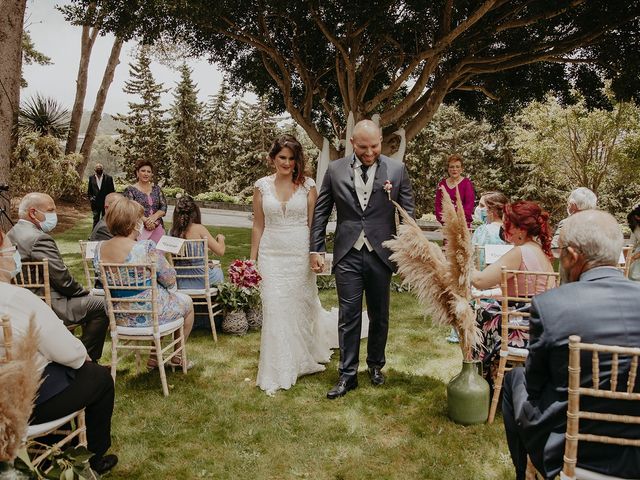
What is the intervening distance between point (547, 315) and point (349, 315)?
2.51 meters

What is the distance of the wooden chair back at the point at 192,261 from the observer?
6031 millimetres

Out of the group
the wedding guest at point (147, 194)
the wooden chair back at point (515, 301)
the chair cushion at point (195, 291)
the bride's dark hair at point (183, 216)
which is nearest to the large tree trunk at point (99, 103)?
the wedding guest at point (147, 194)

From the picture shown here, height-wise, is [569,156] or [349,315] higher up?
[569,156]

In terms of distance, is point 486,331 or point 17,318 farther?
point 486,331

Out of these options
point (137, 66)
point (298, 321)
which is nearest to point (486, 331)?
point (298, 321)

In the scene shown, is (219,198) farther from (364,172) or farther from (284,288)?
(364,172)

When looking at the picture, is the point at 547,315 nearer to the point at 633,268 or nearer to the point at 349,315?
the point at 349,315

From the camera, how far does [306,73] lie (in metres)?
12.3

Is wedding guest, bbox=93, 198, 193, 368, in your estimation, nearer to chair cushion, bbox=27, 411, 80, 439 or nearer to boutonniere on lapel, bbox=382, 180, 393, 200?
chair cushion, bbox=27, 411, 80, 439

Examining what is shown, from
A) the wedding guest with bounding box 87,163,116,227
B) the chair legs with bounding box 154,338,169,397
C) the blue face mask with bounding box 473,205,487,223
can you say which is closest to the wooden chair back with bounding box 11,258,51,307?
the chair legs with bounding box 154,338,169,397

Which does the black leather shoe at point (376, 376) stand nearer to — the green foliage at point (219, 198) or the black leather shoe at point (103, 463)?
the black leather shoe at point (103, 463)

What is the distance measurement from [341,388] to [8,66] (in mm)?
6627

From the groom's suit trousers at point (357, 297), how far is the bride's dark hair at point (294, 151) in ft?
2.90

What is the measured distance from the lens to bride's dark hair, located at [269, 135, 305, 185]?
4656 millimetres
